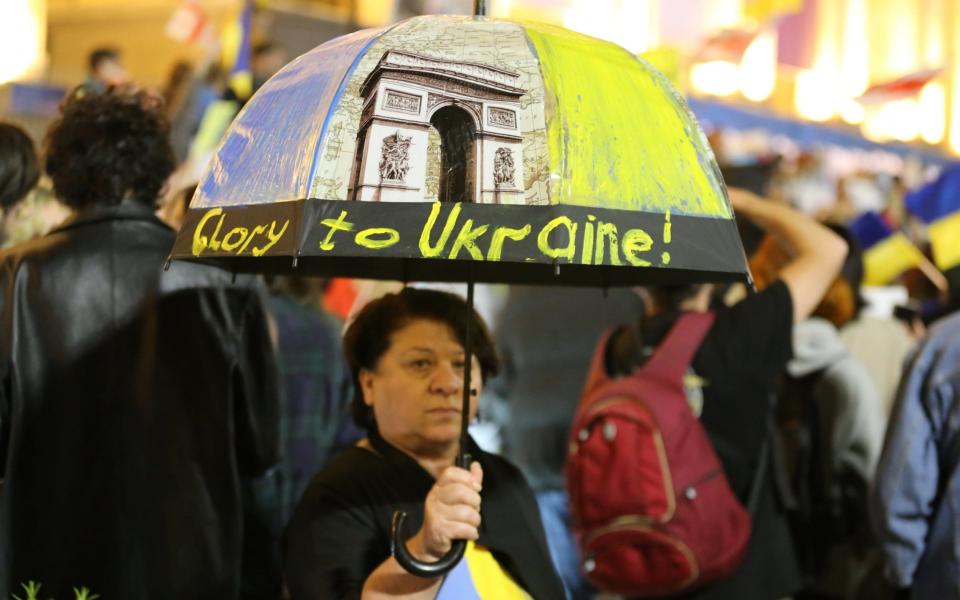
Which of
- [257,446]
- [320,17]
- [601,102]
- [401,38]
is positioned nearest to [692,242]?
[601,102]

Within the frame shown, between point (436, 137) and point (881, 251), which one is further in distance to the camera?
point (881, 251)

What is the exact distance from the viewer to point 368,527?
2969 millimetres

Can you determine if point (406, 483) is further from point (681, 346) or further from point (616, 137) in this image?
point (681, 346)

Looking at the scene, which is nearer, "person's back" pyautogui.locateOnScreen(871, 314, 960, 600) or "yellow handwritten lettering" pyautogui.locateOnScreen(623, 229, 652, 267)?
"yellow handwritten lettering" pyautogui.locateOnScreen(623, 229, 652, 267)

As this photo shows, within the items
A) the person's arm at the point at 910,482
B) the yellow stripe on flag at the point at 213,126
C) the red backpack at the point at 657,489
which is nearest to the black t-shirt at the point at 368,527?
the red backpack at the point at 657,489

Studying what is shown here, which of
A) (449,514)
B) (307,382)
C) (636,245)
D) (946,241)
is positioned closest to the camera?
(636,245)

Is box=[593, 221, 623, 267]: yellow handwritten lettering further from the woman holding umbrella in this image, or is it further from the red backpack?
the red backpack

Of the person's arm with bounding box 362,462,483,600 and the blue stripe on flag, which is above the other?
the person's arm with bounding box 362,462,483,600

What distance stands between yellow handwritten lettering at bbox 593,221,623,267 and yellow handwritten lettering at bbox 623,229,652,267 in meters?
0.02

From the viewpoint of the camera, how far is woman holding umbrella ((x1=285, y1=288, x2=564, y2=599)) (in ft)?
9.57

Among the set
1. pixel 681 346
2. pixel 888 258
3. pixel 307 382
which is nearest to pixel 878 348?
pixel 888 258

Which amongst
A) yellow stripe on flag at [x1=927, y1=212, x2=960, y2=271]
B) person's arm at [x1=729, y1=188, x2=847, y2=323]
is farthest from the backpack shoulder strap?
yellow stripe on flag at [x1=927, y1=212, x2=960, y2=271]

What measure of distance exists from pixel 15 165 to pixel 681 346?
2.23 m

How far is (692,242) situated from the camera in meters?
2.42
